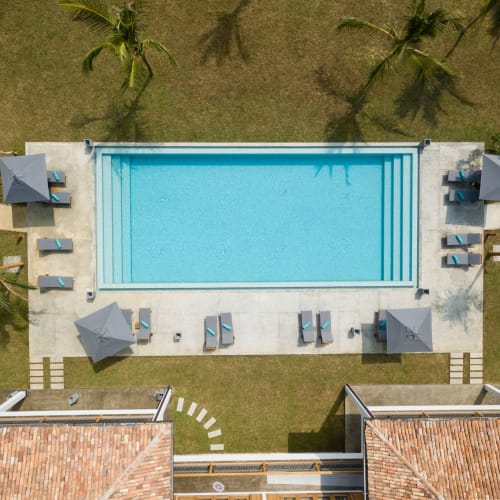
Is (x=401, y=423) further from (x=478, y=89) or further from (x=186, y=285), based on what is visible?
(x=478, y=89)

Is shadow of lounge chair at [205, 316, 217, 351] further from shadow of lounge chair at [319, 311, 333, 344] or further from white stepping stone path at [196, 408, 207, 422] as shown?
shadow of lounge chair at [319, 311, 333, 344]

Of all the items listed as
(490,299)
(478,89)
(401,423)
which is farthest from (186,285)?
(478,89)

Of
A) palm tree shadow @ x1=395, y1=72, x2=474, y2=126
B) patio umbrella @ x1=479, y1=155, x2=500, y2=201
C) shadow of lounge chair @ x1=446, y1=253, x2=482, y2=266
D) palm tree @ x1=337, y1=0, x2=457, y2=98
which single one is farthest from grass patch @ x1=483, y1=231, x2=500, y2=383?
palm tree @ x1=337, y1=0, x2=457, y2=98

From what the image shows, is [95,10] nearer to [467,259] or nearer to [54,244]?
[54,244]

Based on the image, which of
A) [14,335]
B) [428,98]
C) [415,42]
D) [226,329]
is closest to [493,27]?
[428,98]

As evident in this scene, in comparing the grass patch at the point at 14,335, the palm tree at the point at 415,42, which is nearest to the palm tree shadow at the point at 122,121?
the grass patch at the point at 14,335

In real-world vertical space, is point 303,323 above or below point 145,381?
above

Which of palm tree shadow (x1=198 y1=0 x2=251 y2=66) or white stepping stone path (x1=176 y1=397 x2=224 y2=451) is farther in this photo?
white stepping stone path (x1=176 y1=397 x2=224 y2=451)
